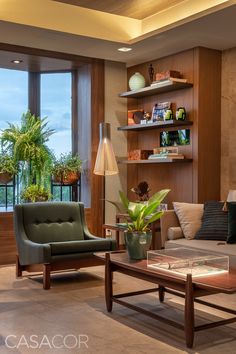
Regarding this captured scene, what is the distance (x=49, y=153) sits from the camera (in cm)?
638

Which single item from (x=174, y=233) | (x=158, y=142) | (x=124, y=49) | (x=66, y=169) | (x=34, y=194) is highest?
(x=124, y=49)

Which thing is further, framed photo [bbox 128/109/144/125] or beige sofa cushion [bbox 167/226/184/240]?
framed photo [bbox 128/109/144/125]

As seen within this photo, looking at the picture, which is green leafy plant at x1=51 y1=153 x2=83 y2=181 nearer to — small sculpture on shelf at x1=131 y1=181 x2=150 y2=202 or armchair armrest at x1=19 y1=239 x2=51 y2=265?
small sculpture on shelf at x1=131 y1=181 x2=150 y2=202

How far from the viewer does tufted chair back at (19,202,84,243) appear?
5258 mm

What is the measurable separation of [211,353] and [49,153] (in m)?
3.96

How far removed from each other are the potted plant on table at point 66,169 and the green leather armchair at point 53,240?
0.90 m

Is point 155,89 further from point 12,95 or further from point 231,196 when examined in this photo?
point 12,95

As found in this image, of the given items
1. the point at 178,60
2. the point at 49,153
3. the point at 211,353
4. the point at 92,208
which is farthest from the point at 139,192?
the point at 211,353

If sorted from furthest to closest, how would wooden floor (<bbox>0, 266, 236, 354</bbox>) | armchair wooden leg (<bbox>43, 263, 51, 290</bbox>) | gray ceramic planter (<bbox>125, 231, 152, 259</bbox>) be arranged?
1. armchair wooden leg (<bbox>43, 263, 51, 290</bbox>)
2. gray ceramic planter (<bbox>125, 231, 152, 259</bbox>)
3. wooden floor (<bbox>0, 266, 236, 354</bbox>)

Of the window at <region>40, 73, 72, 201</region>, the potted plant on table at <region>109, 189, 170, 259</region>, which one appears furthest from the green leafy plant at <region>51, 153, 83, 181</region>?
the potted plant on table at <region>109, 189, 170, 259</region>

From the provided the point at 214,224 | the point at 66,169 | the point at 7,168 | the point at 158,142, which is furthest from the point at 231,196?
the point at 7,168

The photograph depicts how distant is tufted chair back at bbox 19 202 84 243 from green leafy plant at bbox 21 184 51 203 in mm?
644

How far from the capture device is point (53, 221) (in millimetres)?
5430

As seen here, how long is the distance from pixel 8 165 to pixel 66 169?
0.79 meters
